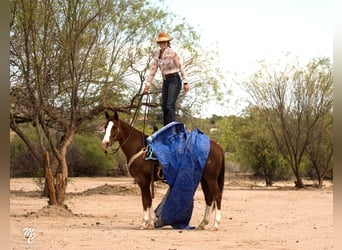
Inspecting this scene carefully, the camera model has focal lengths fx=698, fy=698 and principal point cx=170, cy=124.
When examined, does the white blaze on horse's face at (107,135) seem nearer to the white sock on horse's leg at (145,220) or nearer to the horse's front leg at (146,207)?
the horse's front leg at (146,207)

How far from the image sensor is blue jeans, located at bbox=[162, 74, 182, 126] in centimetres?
1310

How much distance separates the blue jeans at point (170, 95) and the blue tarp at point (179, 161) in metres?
0.36

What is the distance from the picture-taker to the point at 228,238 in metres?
11.5

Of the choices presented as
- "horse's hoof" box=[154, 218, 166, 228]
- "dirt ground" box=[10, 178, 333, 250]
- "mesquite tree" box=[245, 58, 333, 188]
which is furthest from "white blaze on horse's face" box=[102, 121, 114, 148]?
"mesquite tree" box=[245, 58, 333, 188]

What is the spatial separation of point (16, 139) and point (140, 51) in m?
25.3

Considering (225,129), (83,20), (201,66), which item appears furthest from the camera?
(225,129)

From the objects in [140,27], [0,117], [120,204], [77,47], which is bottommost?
[120,204]

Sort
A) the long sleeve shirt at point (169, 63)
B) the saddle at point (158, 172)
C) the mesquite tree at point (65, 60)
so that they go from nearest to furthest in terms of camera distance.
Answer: the saddle at point (158, 172), the long sleeve shirt at point (169, 63), the mesquite tree at point (65, 60)

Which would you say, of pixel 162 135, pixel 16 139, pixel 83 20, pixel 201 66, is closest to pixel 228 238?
pixel 162 135

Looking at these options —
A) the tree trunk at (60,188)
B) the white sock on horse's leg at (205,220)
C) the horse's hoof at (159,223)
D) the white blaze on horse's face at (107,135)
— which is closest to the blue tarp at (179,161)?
the horse's hoof at (159,223)

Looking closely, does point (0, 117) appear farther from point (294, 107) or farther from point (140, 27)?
point (294, 107)

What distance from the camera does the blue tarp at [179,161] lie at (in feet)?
41.7

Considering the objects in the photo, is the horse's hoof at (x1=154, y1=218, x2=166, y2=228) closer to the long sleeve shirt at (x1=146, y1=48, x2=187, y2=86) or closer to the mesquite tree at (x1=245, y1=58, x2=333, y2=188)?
the long sleeve shirt at (x1=146, y1=48, x2=187, y2=86)

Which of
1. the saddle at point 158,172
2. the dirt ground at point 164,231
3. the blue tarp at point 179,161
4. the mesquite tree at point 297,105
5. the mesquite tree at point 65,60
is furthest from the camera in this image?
the mesquite tree at point 297,105
